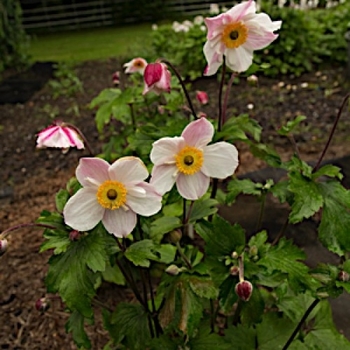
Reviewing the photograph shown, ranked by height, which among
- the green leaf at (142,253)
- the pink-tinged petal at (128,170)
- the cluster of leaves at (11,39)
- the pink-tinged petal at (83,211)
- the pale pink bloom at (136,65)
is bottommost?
the cluster of leaves at (11,39)

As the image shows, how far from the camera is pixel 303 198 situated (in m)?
1.49

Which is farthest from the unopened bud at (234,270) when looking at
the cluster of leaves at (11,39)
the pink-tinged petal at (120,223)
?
the cluster of leaves at (11,39)

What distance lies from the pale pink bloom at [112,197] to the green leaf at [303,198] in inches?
17.4

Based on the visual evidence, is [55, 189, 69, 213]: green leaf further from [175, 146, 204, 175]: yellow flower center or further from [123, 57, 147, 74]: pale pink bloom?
[123, 57, 147, 74]: pale pink bloom

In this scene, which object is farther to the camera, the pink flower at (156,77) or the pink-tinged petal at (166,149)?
the pink flower at (156,77)

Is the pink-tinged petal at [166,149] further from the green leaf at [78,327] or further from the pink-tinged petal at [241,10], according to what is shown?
the green leaf at [78,327]

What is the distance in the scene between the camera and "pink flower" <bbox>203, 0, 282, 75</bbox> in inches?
54.8

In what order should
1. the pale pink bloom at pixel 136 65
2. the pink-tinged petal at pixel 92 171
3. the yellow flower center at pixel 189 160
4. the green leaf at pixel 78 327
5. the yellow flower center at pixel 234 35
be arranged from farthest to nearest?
the pale pink bloom at pixel 136 65 → the green leaf at pixel 78 327 → the yellow flower center at pixel 234 35 → the yellow flower center at pixel 189 160 → the pink-tinged petal at pixel 92 171

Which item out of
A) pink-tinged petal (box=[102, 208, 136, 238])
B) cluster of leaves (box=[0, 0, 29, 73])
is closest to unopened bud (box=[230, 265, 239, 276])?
pink-tinged petal (box=[102, 208, 136, 238])

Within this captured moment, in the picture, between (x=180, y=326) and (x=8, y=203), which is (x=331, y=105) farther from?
(x=180, y=326)

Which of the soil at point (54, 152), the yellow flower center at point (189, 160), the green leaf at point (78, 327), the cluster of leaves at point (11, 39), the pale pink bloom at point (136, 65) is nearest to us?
the yellow flower center at point (189, 160)

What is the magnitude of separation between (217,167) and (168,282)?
17.3 inches

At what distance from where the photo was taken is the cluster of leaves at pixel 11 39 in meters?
7.05

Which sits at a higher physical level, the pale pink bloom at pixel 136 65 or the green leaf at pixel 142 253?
the pale pink bloom at pixel 136 65
